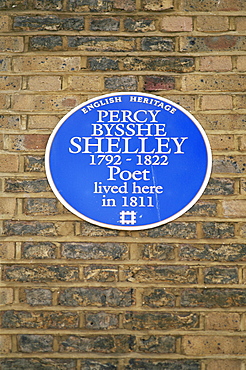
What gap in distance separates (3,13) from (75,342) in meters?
1.67

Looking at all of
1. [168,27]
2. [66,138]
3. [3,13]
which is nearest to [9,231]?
[66,138]

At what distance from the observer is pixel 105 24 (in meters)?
2.12

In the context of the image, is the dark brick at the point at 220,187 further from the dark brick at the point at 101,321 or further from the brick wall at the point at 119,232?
the dark brick at the point at 101,321

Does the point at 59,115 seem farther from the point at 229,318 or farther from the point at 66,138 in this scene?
the point at 229,318

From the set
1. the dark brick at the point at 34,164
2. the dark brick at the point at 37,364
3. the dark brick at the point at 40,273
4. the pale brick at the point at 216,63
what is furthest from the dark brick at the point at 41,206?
the pale brick at the point at 216,63

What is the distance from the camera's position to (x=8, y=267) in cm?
200

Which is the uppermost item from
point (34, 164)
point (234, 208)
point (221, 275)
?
point (34, 164)

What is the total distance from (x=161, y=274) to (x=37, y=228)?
64 centimetres

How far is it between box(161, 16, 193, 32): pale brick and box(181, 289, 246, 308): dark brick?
1.29 meters

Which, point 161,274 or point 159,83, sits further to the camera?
point 159,83

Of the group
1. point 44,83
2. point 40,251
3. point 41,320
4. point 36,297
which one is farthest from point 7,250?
point 44,83

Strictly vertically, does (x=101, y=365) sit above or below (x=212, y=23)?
below

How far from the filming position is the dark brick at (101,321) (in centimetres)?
196

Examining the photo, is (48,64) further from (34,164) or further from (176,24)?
(176,24)
